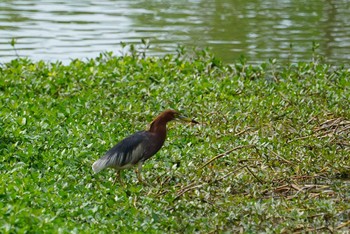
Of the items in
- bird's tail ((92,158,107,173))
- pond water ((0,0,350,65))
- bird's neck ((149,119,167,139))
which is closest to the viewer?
bird's tail ((92,158,107,173))

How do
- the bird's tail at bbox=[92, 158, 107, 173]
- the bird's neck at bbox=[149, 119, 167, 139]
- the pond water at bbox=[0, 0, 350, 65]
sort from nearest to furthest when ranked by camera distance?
the bird's tail at bbox=[92, 158, 107, 173] → the bird's neck at bbox=[149, 119, 167, 139] → the pond water at bbox=[0, 0, 350, 65]

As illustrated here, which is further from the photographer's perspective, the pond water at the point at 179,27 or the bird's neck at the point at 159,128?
the pond water at the point at 179,27

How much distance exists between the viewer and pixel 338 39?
55.4 feet

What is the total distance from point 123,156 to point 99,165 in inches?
8.4

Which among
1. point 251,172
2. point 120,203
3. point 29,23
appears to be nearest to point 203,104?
point 251,172

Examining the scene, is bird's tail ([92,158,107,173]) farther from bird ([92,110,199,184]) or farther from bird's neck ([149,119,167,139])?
bird's neck ([149,119,167,139])

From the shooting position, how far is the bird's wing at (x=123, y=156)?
745cm

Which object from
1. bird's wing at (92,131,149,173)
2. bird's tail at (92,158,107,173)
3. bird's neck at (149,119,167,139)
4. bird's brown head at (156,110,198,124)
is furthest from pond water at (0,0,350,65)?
bird's tail at (92,158,107,173)

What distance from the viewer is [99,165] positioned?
7445mm

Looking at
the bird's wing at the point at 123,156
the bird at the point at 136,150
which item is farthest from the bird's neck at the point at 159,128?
the bird's wing at the point at 123,156

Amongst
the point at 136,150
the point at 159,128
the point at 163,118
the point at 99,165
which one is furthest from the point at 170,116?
the point at 99,165

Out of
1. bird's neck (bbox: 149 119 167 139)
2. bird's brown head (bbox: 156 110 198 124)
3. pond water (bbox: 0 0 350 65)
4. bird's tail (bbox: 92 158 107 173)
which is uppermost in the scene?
bird's brown head (bbox: 156 110 198 124)

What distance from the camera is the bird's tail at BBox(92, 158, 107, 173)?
7.42m

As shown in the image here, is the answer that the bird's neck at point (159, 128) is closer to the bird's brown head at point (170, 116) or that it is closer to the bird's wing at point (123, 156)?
the bird's brown head at point (170, 116)
